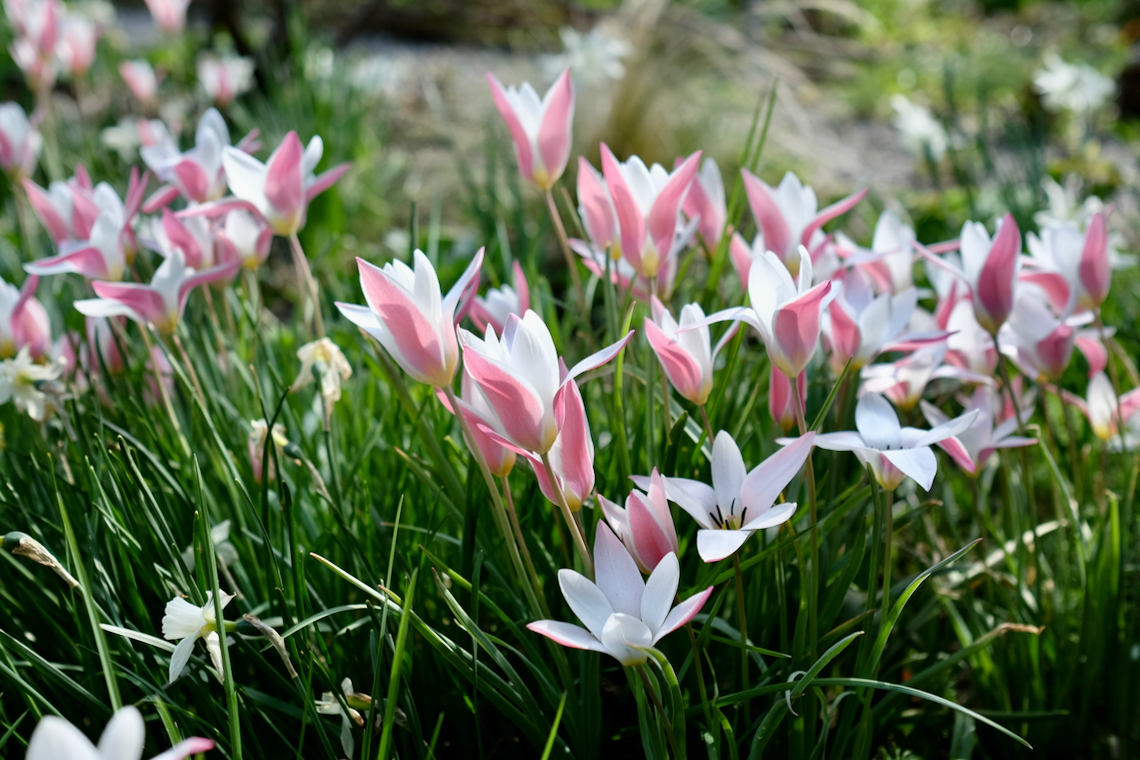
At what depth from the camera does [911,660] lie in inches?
43.3

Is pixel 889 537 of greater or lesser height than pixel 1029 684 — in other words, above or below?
above

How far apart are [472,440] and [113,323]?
780mm

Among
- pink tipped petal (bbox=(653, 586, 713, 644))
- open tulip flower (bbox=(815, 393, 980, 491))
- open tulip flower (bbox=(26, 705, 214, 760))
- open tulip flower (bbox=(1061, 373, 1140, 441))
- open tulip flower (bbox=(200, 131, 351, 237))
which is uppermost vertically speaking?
open tulip flower (bbox=(200, 131, 351, 237))

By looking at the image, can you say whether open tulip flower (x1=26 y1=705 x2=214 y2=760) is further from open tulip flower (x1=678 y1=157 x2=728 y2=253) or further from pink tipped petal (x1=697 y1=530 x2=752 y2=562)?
open tulip flower (x1=678 y1=157 x2=728 y2=253)

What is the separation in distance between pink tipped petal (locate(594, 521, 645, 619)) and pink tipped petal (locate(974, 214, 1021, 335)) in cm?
61

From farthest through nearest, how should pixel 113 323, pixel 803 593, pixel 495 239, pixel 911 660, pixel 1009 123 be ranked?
pixel 495 239 → pixel 1009 123 → pixel 113 323 → pixel 911 660 → pixel 803 593

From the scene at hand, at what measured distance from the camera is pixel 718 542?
62cm

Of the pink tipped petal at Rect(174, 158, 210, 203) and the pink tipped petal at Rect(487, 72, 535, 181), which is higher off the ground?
the pink tipped petal at Rect(487, 72, 535, 181)

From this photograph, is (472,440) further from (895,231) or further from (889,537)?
(895,231)

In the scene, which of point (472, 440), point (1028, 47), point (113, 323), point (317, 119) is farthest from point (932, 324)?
point (1028, 47)

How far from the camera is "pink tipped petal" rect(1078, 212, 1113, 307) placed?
42.3 inches

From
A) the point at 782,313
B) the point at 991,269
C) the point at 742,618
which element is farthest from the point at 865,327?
the point at 742,618

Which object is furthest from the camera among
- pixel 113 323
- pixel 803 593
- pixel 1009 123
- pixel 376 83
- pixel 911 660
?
pixel 376 83

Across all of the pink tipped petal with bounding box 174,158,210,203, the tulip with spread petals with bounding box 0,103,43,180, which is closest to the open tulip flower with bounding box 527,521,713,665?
the pink tipped petal with bounding box 174,158,210,203
